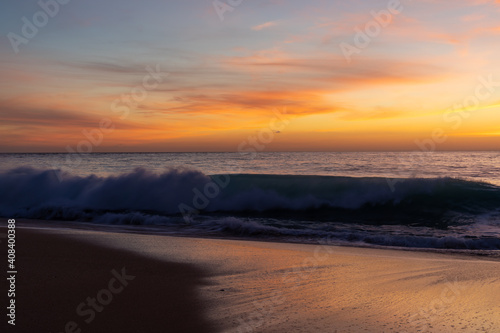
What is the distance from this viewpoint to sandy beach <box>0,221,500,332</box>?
3377 mm

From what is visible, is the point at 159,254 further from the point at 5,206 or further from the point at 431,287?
the point at 5,206

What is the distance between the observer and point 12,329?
3160 millimetres

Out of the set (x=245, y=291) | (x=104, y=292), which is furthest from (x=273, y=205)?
(x=104, y=292)

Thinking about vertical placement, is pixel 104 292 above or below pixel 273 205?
above

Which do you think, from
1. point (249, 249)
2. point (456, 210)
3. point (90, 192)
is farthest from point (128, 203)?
point (456, 210)

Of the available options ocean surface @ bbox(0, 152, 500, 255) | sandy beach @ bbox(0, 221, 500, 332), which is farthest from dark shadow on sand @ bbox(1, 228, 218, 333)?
ocean surface @ bbox(0, 152, 500, 255)

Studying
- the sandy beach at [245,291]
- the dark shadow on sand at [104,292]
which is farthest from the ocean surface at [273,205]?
the dark shadow on sand at [104,292]

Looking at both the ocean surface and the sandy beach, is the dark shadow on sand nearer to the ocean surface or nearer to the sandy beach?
the sandy beach

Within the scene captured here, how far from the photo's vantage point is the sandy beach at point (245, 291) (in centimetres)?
338

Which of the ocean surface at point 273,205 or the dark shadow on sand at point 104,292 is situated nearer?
the dark shadow on sand at point 104,292

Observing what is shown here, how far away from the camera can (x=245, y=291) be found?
4336 mm

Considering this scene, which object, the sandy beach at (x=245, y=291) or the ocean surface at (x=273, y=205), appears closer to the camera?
the sandy beach at (x=245, y=291)

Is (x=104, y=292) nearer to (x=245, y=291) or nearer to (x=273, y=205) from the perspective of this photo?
(x=245, y=291)

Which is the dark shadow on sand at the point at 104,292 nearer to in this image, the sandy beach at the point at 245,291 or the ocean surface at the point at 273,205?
the sandy beach at the point at 245,291
